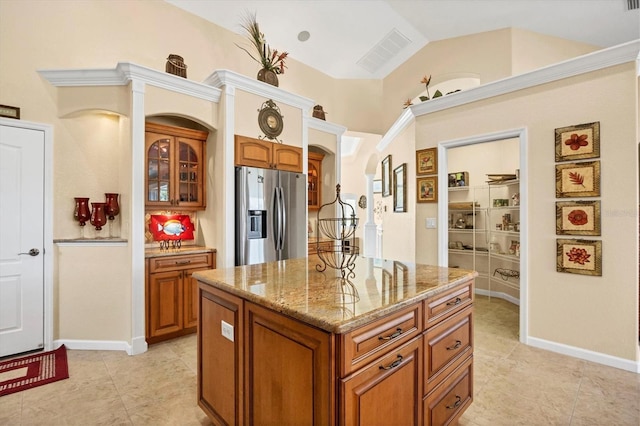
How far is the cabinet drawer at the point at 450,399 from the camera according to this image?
4.86ft

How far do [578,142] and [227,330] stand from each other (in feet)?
10.5

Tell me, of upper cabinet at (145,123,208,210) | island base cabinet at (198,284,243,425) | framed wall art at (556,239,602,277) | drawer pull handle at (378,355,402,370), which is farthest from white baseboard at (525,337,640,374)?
upper cabinet at (145,123,208,210)

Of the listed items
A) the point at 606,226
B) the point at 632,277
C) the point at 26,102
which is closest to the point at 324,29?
the point at 26,102

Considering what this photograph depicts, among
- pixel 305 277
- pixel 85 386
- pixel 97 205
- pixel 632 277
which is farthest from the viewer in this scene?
pixel 97 205

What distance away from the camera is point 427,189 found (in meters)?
3.80

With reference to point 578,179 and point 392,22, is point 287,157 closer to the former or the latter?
point 392,22

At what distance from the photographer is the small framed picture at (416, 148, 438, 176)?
3.71 m

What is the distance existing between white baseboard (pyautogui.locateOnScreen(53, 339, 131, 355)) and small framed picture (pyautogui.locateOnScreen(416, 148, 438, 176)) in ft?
12.2

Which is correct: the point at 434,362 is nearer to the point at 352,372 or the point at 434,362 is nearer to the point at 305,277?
the point at 352,372

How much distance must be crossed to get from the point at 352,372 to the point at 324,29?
4886 mm

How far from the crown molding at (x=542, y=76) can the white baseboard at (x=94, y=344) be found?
4.12 metres

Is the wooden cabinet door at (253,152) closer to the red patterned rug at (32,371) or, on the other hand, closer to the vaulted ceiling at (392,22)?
the vaulted ceiling at (392,22)

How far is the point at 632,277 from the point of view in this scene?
2465 millimetres

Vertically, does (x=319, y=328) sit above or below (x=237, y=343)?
above
